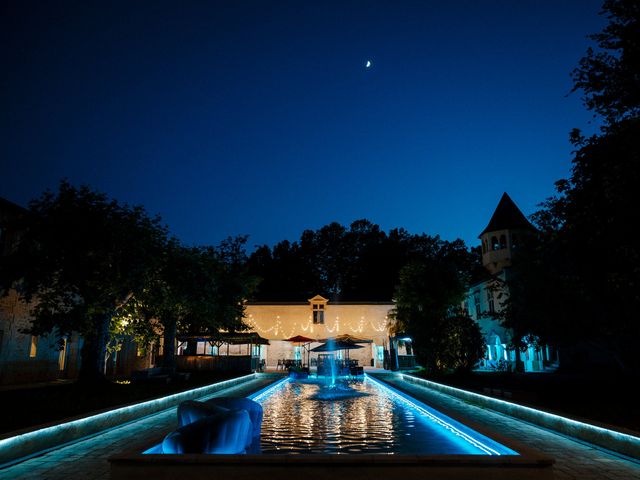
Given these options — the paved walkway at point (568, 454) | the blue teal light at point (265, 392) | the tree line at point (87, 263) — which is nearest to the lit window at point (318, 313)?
the blue teal light at point (265, 392)

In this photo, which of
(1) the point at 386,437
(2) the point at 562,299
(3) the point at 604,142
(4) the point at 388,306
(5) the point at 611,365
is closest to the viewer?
(1) the point at 386,437

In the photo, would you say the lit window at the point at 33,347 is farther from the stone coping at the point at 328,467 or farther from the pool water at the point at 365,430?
the stone coping at the point at 328,467

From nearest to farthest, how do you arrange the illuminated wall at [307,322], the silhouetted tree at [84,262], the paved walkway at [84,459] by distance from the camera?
the paved walkway at [84,459]
the silhouetted tree at [84,262]
the illuminated wall at [307,322]

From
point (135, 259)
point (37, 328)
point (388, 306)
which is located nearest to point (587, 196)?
point (135, 259)

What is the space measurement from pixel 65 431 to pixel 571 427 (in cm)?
906

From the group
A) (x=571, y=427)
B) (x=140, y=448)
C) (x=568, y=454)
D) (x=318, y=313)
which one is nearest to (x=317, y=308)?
(x=318, y=313)

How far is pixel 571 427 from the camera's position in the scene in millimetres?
8445

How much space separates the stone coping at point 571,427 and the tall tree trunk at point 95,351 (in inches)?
513

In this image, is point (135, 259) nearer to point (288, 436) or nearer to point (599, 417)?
point (288, 436)

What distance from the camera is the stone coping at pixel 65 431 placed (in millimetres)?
6605

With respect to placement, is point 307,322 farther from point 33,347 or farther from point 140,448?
point 140,448

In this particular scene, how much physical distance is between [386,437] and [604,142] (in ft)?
33.7

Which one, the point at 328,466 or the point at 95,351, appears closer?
the point at 328,466

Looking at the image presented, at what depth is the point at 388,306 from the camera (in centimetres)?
4041
